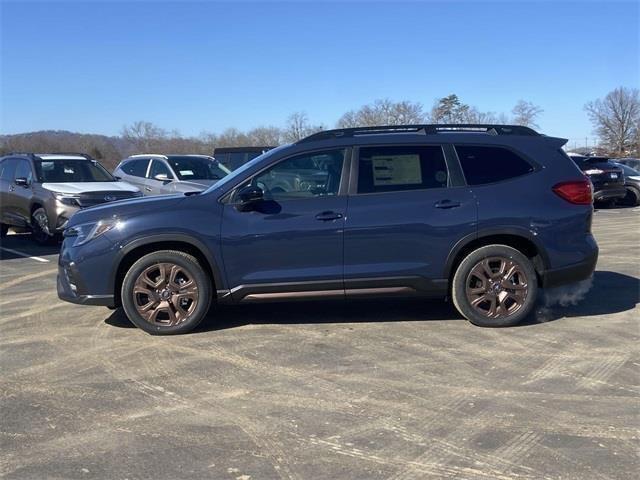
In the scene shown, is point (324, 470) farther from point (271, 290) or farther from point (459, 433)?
point (271, 290)

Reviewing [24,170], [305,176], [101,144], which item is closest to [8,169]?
[24,170]

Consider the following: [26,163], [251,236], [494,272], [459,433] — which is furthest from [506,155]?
[26,163]

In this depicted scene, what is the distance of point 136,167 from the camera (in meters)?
14.5

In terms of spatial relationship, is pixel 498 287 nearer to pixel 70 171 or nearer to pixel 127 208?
pixel 127 208

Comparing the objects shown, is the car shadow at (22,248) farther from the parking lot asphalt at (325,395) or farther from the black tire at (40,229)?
the parking lot asphalt at (325,395)

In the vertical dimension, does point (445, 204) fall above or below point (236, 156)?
below

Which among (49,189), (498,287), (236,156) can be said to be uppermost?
(236,156)

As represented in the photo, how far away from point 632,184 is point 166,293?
1888cm

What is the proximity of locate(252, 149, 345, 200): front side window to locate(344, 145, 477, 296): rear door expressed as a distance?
0.67 feet

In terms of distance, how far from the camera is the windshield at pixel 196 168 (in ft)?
44.0

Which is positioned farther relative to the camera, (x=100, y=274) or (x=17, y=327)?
(x=17, y=327)

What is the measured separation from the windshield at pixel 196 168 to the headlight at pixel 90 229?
760 centimetres

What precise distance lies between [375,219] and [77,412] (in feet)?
9.58

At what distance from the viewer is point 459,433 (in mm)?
3686
